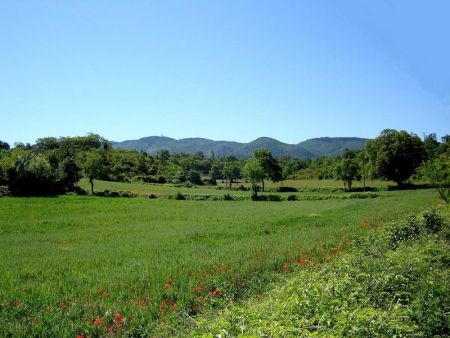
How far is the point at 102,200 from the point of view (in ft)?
190

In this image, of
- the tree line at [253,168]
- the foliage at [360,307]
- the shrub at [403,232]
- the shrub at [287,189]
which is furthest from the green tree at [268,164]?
the foliage at [360,307]

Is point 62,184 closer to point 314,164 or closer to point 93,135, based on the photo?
point 314,164

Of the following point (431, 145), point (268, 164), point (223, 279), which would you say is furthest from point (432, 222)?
point (431, 145)

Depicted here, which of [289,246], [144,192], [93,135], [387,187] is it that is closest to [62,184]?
[144,192]

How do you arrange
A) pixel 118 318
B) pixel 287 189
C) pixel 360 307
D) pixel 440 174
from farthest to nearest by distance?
pixel 287 189
pixel 440 174
pixel 118 318
pixel 360 307

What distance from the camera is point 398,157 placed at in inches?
3118

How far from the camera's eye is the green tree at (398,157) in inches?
3115

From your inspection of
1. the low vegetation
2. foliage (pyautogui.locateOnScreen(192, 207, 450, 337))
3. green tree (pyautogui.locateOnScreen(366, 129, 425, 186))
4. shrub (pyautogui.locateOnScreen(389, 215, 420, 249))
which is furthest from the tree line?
foliage (pyautogui.locateOnScreen(192, 207, 450, 337))

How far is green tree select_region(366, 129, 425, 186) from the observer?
79.1 metres

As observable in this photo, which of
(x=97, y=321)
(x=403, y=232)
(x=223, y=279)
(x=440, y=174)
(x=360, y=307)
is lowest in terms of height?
(x=223, y=279)

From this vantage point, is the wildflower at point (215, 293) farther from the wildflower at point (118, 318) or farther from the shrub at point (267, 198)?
the shrub at point (267, 198)

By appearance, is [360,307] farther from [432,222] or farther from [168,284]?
[432,222]

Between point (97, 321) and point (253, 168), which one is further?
point (253, 168)

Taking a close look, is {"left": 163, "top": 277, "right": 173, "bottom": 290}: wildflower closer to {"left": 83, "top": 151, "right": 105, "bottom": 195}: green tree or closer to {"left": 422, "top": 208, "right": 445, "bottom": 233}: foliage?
{"left": 422, "top": 208, "right": 445, "bottom": 233}: foliage
